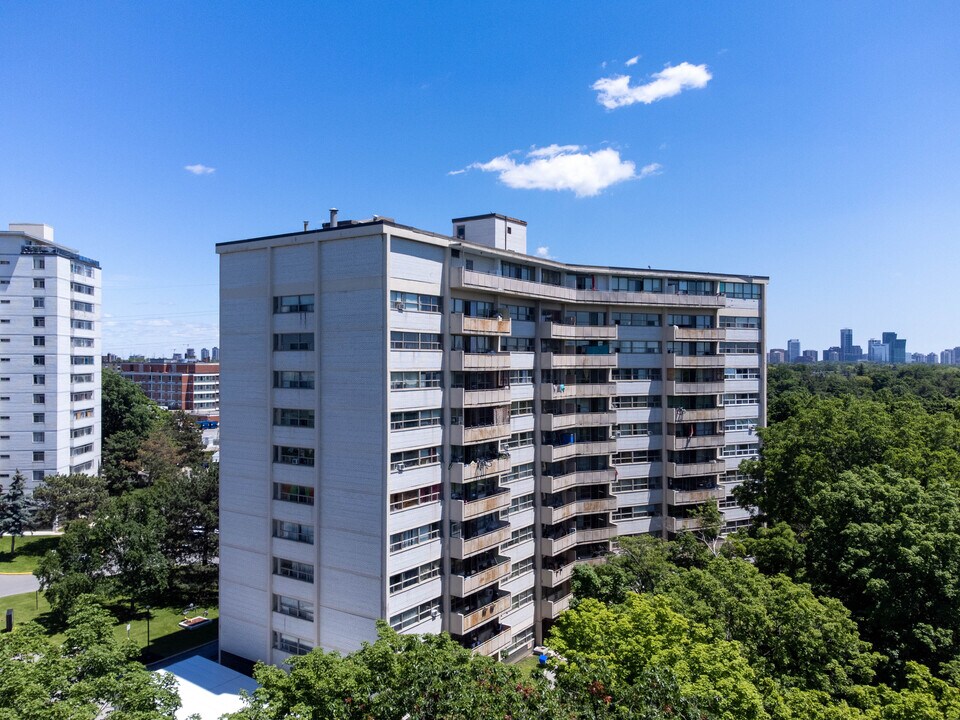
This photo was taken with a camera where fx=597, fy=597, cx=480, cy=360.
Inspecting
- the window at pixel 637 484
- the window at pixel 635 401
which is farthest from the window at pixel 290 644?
the window at pixel 635 401

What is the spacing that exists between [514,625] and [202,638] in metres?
21.2

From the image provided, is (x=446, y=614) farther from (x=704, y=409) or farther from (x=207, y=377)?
(x=207, y=377)

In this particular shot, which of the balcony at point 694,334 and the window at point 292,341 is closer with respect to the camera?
the window at point 292,341

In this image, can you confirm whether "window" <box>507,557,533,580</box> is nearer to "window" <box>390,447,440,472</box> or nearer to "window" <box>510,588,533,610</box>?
"window" <box>510,588,533,610</box>

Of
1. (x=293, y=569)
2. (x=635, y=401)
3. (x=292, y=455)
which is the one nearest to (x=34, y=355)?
(x=292, y=455)

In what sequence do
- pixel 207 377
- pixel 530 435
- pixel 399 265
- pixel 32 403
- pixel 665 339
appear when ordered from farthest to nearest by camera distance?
1. pixel 207 377
2. pixel 32 403
3. pixel 665 339
4. pixel 530 435
5. pixel 399 265

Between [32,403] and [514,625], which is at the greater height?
[32,403]

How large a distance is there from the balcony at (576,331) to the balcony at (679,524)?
1593cm

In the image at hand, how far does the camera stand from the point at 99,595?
38.4 m

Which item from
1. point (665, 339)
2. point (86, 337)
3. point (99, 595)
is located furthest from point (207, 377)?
point (665, 339)

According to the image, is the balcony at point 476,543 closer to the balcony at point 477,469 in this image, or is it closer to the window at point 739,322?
the balcony at point 477,469

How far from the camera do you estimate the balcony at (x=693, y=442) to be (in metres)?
49.2

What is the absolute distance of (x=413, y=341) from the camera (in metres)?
32.2

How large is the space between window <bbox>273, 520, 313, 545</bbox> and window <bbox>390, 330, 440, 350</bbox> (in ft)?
35.7
